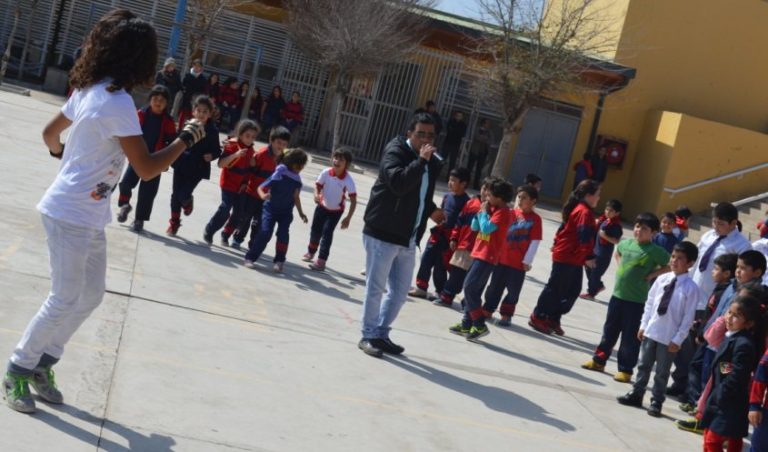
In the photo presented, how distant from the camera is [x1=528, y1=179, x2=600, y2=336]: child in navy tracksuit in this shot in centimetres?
1150

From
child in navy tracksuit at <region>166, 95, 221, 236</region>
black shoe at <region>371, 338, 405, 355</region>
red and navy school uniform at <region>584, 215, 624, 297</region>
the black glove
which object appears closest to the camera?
the black glove

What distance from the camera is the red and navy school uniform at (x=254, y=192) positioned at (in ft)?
39.0

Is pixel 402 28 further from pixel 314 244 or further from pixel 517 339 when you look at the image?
pixel 517 339

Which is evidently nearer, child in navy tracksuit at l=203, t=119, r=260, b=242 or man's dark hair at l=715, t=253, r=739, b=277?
man's dark hair at l=715, t=253, r=739, b=277

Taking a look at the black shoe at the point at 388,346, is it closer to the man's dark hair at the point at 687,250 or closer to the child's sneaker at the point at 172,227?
the man's dark hair at the point at 687,250

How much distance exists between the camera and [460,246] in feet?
37.1

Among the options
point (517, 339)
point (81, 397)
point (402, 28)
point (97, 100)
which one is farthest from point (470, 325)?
point (402, 28)

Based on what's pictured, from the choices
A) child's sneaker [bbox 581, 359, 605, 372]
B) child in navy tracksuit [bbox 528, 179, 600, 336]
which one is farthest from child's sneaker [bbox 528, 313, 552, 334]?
child's sneaker [bbox 581, 359, 605, 372]

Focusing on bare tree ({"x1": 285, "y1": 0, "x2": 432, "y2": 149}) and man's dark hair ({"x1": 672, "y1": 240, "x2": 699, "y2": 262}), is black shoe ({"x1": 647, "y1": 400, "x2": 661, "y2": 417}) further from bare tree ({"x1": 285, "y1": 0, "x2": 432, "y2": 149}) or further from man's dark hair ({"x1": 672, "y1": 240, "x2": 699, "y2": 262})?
bare tree ({"x1": 285, "y1": 0, "x2": 432, "y2": 149})

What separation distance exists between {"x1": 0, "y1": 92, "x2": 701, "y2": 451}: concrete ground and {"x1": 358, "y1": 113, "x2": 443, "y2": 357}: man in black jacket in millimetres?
313

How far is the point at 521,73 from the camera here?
952 inches

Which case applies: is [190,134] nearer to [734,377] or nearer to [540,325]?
[734,377]

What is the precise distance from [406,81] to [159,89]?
17556 mm

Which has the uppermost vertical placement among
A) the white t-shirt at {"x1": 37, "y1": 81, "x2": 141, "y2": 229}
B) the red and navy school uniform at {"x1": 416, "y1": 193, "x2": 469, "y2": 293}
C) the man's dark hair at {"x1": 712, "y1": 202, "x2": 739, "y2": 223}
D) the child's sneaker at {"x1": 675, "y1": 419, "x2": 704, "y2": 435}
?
the man's dark hair at {"x1": 712, "y1": 202, "x2": 739, "y2": 223}
